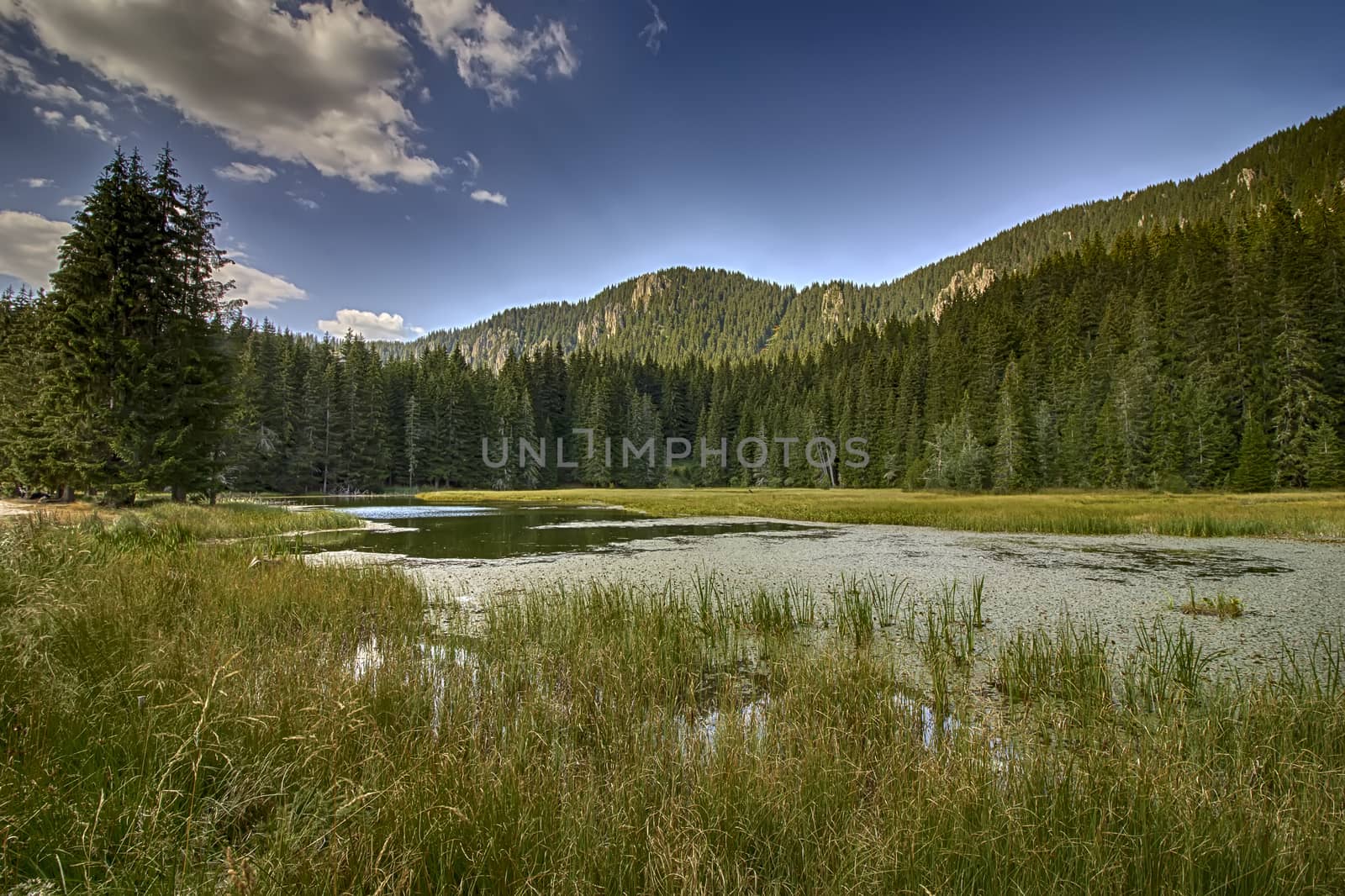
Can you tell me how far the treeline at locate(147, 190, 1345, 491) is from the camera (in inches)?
1645

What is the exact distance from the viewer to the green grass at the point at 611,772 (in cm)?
244

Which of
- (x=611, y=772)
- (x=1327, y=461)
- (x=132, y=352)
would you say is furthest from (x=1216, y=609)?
(x=1327, y=461)

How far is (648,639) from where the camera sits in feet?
20.6

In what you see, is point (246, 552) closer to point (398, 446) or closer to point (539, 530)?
point (539, 530)

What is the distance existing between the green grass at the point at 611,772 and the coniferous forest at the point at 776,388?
65.6 feet

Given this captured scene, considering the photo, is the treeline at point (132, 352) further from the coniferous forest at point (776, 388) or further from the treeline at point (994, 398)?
the treeline at point (994, 398)

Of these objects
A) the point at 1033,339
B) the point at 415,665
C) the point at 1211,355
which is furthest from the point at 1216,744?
the point at 1033,339

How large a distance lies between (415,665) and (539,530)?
20.3 m

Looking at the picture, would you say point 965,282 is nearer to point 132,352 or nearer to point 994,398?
point 994,398

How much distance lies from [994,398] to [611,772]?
2669 inches

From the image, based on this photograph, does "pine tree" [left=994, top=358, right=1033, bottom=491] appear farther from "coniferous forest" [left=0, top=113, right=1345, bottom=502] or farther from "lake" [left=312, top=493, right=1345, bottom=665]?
"lake" [left=312, top=493, right=1345, bottom=665]

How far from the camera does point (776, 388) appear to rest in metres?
94.5

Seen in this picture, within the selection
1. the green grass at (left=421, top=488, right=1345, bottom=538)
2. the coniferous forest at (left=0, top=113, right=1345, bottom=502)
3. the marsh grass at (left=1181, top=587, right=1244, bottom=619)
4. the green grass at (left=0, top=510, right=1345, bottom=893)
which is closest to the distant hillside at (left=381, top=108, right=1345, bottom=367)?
the coniferous forest at (left=0, top=113, right=1345, bottom=502)

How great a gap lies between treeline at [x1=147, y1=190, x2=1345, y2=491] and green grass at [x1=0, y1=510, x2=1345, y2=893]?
25.8 meters
